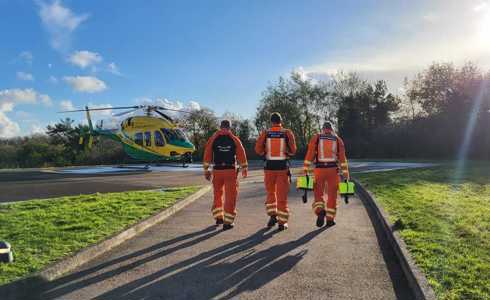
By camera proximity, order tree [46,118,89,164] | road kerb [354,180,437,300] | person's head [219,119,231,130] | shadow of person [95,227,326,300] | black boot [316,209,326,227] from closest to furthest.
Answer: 1. road kerb [354,180,437,300]
2. shadow of person [95,227,326,300]
3. black boot [316,209,326,227]
4. person's head [219,119,231,130]
5. tree [46,118,89,164]

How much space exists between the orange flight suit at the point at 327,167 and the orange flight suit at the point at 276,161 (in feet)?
1.39

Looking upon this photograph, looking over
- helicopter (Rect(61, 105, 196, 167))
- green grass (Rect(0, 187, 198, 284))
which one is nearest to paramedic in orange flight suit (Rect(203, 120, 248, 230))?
green grass (Rect(0, 187, 198, 284))

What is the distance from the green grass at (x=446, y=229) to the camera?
4.38 m

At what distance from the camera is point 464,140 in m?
34.9

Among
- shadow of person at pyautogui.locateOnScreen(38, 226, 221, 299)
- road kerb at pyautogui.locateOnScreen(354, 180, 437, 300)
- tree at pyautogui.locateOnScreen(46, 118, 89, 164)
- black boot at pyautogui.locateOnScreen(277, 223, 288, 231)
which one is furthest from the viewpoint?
tree at pyautogui.locateOnScreen(46, 118, 89, 164)

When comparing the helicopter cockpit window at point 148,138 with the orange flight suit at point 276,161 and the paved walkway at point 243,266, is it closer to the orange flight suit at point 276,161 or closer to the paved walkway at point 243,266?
the paved walkway at point 243,266

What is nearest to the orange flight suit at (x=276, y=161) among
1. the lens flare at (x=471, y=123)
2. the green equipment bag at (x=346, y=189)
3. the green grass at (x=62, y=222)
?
the green equipment bag at (x=346, y=189)

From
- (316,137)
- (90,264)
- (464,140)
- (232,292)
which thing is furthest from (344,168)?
(464,140)

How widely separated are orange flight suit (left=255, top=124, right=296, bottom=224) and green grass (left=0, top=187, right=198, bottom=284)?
2.51 metres

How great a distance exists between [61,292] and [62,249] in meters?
1.32

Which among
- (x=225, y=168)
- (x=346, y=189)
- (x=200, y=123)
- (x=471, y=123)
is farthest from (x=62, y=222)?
(x=200, y=123)

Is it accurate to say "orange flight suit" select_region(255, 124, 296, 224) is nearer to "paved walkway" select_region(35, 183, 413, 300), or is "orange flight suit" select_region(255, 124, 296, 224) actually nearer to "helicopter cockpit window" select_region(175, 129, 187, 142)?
"paved walkway" select_region(35, 183, 413, 300)

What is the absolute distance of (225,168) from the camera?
776 centimetres

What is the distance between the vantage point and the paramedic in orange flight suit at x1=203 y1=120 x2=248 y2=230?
7.59 meters
